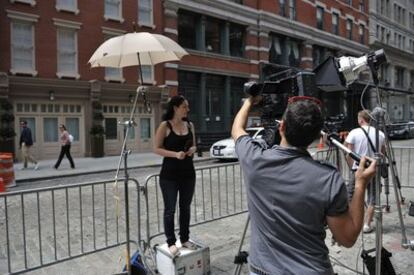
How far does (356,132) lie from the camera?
611 centimetres

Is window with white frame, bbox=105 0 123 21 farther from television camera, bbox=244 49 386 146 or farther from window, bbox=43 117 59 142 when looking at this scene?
television camera, bbox=244 49 386 146

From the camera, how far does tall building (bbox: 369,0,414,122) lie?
43.8m

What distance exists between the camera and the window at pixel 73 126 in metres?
19.4

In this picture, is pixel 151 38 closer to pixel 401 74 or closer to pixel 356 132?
pixel 356 132

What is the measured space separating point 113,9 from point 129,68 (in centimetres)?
325

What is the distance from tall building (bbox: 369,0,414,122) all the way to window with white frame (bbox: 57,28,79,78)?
33.9 metres

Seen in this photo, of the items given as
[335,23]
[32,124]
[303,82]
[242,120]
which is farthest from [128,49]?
[335,23]

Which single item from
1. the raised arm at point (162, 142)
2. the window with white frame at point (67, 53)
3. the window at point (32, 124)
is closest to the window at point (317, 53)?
the window with white frame at point (67, 53)

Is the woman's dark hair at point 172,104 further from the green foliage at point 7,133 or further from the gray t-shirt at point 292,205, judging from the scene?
the green foliage at point 7,133

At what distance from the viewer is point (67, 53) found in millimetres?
19281

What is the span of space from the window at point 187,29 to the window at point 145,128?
5.49 metres

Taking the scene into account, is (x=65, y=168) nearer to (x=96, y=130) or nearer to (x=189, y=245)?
(x=96, y=130)

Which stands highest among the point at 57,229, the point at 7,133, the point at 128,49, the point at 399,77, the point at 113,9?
the point at 113,9

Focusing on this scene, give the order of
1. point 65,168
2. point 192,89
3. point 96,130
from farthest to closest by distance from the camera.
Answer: point 192,89
point 96,130
point 65,168
